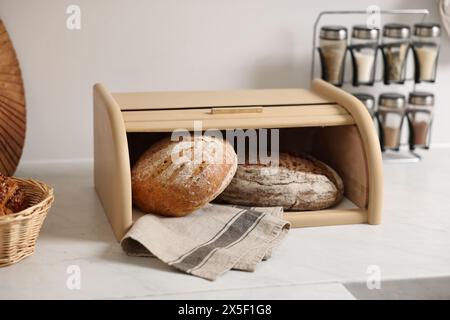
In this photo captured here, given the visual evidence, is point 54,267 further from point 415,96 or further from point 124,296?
point 415,96

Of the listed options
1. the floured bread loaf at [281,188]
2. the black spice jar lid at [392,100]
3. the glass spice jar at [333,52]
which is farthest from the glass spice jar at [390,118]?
the floured bread loaf at [281,188]

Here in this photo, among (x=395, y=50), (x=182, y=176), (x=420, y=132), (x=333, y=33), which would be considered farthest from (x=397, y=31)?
(x=182, y=176)

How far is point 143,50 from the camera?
1.78 m

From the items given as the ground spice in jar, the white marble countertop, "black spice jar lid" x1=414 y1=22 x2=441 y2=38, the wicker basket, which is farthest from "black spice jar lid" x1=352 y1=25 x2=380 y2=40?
the wicker basket

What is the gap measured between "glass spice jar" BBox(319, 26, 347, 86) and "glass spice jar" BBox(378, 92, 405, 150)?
12cm

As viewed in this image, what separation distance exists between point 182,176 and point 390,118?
0.71 meters

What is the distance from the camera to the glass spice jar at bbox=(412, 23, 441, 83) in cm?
180

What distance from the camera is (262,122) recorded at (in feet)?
4.51

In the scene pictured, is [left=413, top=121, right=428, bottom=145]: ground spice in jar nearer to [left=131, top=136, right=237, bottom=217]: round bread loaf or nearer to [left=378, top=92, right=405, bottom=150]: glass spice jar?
[left=378, top=92, right=405, bottom=150]: glass spice jar

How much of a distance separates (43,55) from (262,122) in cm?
62

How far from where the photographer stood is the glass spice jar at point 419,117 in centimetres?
183

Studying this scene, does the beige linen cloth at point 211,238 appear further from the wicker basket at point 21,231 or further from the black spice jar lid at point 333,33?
the black spice jar lid at point 333,33

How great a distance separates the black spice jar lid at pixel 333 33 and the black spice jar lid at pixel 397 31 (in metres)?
0.11

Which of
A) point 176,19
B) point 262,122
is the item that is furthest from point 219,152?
point 176,19
